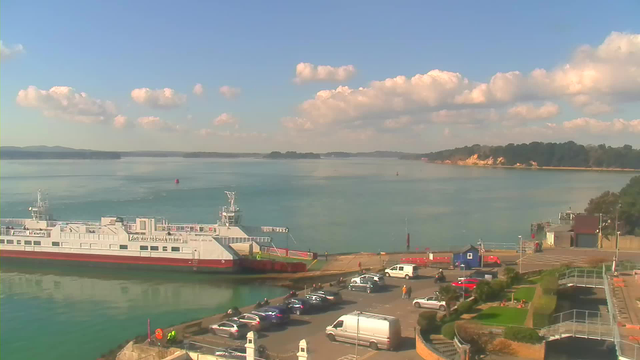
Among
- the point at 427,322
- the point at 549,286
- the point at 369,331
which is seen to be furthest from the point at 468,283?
the point at 369,331

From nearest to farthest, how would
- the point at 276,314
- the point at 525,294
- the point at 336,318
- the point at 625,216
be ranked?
the point at 276,314
the point at 336,318
the point at 525,294
the point at 625,216

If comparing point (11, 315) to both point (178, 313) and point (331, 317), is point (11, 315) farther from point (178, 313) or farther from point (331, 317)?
point (331, 317)

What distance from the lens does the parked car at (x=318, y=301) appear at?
59.7ft

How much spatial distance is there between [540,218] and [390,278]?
41.4 meters

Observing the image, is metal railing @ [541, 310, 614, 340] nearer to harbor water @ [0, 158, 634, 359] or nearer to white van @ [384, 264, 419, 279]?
white van @ [384, 264, 419, 279]

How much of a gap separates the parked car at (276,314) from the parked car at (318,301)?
4.32ft

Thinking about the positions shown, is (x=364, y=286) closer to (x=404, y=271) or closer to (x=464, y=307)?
(x=404, y=271)

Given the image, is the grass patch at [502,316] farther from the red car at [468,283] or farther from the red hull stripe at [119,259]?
the red hull stripe at [119,259]

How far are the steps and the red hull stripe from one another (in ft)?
62.6

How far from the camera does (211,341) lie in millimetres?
14773

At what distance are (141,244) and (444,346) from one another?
964 inches

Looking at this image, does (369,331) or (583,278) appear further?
(583,278)

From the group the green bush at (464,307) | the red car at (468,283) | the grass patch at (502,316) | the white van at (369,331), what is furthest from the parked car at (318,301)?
the grass patch at (502,316)

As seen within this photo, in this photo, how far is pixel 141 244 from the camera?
33.1 metres
